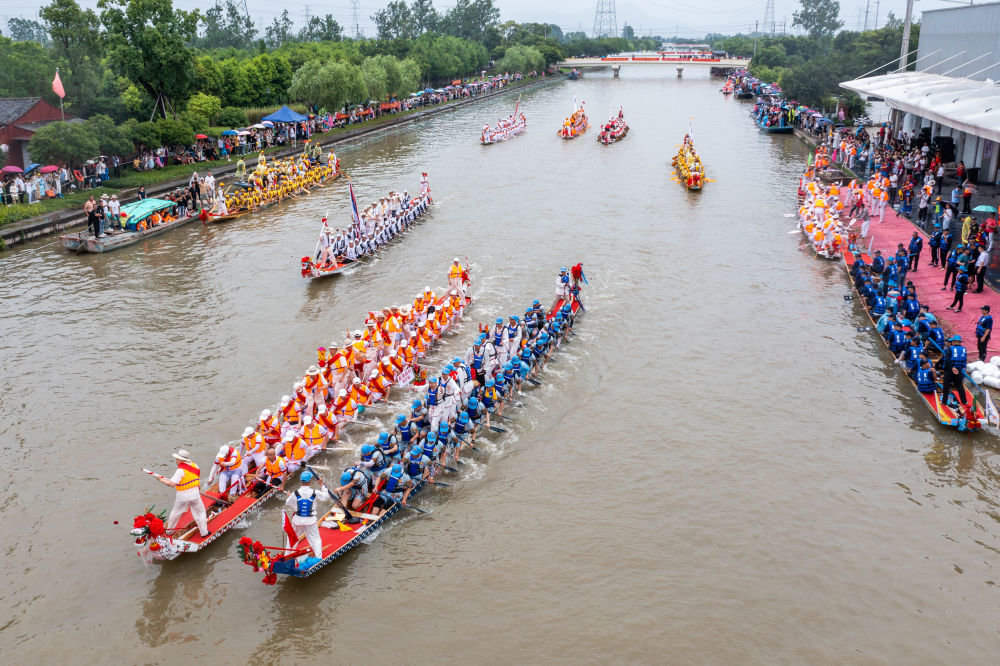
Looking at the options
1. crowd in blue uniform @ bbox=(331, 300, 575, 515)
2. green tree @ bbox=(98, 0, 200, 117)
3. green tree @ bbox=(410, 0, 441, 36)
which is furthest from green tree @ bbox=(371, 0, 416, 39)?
crowd in blue uniform @ bbox=(331, 300, 575, 515)

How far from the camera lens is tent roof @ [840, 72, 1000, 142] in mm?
24578

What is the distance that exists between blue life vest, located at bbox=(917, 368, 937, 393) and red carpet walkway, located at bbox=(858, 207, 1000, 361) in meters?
1.92

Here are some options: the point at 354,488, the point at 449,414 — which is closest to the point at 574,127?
the point at 449,414

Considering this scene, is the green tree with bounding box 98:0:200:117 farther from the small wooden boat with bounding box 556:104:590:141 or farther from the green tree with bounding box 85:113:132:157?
the small wooden boat with bounding box 556:104:590:141

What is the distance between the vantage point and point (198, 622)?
10719mm

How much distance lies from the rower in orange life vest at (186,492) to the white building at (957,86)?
916 inches

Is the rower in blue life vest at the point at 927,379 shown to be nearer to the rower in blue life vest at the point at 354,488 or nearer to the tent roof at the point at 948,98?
the tent roof at the point at 948,98

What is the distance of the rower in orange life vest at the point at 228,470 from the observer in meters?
12.6

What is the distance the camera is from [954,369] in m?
15.0

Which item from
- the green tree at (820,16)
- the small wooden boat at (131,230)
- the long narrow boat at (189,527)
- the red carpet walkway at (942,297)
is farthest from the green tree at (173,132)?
the green tree at (820,16)

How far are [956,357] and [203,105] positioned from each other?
1603 inches

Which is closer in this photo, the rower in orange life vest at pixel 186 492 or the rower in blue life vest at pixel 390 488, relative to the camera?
the rower in orange life vest at pixel 186 492

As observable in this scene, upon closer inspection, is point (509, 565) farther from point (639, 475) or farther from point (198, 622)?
point (198, 622)

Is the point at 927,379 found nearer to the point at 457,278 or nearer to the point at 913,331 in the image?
the point at 913,331
